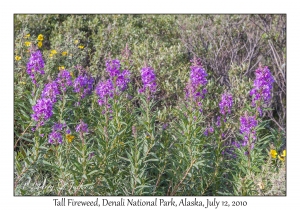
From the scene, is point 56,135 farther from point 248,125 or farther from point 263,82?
point 263,82

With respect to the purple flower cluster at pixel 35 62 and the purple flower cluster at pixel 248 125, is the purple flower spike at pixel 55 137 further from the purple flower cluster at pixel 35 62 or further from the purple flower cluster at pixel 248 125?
the purple flower cluster at pixel 248 125

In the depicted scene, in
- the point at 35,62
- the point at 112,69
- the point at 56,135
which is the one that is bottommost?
the point at 56,135

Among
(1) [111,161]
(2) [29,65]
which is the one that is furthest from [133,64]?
(1) [111,161]

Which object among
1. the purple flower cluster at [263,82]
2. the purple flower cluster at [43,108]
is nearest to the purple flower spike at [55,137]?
the purple flower cluster at [43,108]

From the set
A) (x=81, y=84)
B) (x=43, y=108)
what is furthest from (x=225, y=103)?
(x=43, y=108)

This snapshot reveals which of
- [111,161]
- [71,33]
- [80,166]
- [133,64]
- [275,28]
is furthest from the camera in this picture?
[71,33]

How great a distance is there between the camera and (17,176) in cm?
451

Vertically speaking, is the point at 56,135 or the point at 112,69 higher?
the point at 112,69

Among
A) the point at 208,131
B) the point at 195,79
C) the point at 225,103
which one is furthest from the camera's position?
the point at 208,131

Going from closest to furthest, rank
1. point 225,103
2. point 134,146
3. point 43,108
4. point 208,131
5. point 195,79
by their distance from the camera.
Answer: point 43,108
point 134,146
point 195,79
point 225,103
point 208,131

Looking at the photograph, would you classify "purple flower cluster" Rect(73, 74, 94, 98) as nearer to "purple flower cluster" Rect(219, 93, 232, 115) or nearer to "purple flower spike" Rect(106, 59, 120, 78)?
"purple flower spike" Rect(106, 59, 120, 78)

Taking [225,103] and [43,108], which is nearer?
[43,108]
